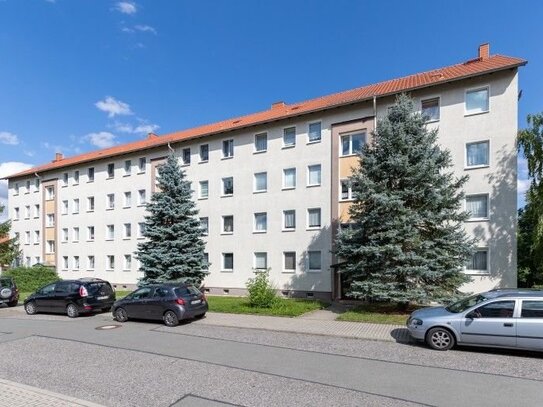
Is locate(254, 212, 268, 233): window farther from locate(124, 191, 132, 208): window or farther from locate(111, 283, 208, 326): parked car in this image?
locate(124, 191, 132, 208): window

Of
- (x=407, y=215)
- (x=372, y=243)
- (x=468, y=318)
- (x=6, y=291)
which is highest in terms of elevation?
(x=407, y=215)

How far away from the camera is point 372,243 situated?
14758mm

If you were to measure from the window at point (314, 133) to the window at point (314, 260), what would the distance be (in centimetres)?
662

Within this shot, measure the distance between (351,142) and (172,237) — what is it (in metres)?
11.4

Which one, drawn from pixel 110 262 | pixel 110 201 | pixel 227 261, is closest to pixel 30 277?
pixel 110 262

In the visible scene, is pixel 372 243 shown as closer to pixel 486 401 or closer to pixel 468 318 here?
pixel 468 318

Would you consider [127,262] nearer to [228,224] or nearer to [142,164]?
[142,164]

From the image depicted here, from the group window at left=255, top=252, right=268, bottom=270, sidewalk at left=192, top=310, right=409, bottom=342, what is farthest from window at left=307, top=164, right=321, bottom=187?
sidewalk at left=192, top=310, right=409, bottom=342

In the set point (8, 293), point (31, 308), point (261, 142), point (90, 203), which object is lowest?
point (31, 308)

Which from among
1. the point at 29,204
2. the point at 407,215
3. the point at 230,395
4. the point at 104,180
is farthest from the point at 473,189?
the point at 29,204

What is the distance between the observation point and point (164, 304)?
13539 millimetres

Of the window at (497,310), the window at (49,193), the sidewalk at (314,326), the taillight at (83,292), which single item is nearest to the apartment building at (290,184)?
the window at (49,193)

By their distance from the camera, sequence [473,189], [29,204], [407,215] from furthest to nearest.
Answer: [29,204]
[473,189]
[407,215]

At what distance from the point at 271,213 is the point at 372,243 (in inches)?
395
